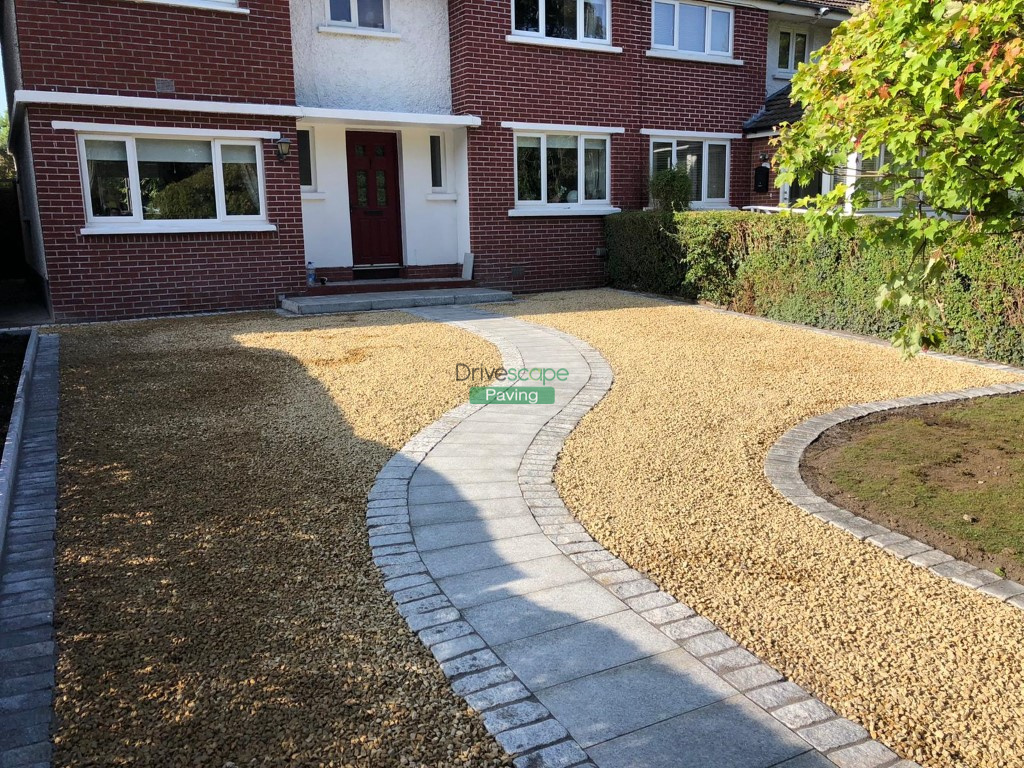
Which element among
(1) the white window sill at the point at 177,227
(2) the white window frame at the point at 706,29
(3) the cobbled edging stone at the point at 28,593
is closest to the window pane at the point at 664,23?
(2) the white window frame at the point at 706,29

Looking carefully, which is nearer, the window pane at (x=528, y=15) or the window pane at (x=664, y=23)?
the window pane at (x=528, y=15)

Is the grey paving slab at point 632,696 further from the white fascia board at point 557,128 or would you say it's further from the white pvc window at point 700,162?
the white pvc window at point 700,162

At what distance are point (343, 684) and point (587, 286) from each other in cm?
1318

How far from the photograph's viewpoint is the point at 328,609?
128 inches

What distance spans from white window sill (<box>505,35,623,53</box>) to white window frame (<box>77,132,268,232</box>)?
5040 mm

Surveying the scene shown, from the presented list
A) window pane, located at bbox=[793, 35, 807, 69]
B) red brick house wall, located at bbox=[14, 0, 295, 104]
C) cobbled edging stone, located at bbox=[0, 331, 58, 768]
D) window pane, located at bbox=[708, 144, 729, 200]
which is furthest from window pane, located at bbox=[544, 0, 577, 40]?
cobbled edging stone, located at bbox=[0, 331, 58, 768]

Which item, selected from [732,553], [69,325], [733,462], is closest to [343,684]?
[732,553]

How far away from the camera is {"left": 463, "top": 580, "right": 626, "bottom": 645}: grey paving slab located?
3061 mm

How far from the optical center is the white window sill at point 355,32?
13039 millimetres

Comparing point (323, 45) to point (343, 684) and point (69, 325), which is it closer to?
point (69, 325)

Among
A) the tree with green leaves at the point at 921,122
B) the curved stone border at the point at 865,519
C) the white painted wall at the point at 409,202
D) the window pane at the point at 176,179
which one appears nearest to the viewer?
the tree with green leaves at the point at 921,122

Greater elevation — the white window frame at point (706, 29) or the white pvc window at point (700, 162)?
the white window frame at point (706, 29)

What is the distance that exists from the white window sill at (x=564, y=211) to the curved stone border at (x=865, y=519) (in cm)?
904

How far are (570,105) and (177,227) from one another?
744 cm
